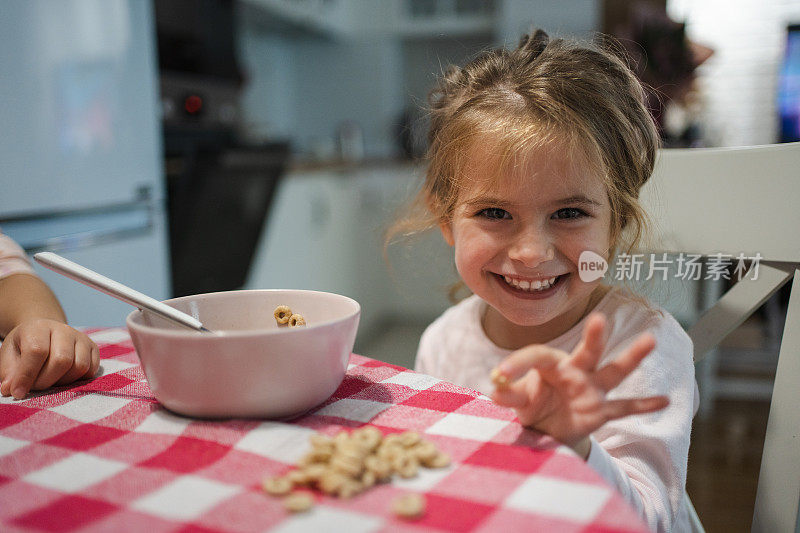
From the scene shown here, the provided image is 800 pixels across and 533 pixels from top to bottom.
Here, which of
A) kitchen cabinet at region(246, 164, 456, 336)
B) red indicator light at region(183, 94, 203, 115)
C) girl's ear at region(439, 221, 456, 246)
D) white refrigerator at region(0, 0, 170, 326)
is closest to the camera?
girl's ear at region(439, 221, 456, 246)

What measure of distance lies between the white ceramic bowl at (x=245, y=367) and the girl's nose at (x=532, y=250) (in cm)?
30

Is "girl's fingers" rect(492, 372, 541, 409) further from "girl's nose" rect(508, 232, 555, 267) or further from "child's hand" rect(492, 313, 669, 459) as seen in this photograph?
"girl's nose" rect(508, 232, 555, 267)

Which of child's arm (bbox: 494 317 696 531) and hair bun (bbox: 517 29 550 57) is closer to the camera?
child's arm (bbox: 494 317 696 531)

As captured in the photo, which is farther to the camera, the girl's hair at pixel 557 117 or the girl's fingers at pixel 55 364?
the girl's hair at pixel 557 117

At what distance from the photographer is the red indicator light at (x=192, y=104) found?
2.38 metres

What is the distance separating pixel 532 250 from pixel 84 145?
1.23 meters

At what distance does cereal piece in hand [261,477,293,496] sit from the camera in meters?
0.34

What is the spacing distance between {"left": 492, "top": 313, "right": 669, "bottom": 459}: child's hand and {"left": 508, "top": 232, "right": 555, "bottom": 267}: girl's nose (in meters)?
0.29

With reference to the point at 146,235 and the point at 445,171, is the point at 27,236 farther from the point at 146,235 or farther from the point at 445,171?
the point at 445,171

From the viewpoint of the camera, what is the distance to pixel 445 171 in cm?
86

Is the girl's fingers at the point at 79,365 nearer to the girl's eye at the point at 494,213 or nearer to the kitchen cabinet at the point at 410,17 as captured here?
the girl's eye at the point at 494,213

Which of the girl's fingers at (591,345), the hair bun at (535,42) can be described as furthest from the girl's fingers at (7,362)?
the hair bun at (535,42)

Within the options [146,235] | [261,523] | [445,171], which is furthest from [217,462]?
[146,235]

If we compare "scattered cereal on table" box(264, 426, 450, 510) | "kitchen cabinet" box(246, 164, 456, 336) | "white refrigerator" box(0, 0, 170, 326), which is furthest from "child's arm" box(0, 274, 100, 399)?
"kitchen cabinet" box(246, 164, 456, 336)
